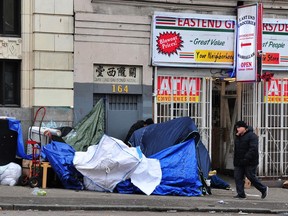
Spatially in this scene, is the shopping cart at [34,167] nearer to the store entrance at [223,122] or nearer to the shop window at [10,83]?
the shop window at [10,83]

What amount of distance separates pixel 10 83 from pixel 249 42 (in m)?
6.46

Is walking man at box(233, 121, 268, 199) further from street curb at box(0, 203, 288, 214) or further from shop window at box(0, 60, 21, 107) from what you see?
shop window at box(0, 60, 21, 107)

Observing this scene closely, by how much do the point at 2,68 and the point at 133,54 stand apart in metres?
3.41

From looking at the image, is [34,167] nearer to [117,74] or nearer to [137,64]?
[117,74]

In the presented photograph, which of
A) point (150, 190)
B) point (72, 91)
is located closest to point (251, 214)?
point (150, 190)

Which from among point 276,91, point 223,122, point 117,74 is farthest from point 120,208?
point 223,122

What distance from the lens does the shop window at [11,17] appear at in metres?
16.3

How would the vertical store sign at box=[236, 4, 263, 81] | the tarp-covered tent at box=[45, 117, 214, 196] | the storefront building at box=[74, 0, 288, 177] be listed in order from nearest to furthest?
the tarp-covered tent at box=[45, 117, 214, 196], the storefront building at box=[74, 0, 288, 177], the vertical store sign at box=[236, 4, 263, 81]

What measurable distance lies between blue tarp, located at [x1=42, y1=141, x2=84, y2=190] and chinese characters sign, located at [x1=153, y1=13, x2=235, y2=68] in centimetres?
385

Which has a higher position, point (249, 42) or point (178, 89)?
point (249, 42)

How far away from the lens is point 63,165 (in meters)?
14.6

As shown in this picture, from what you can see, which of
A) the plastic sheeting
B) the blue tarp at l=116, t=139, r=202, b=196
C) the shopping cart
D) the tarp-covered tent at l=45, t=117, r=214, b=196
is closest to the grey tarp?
the tarp-covered tent at l=45, t=117, r=214, b=196

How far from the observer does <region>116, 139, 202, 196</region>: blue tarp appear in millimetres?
14703

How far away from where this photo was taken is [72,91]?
1656 cm
